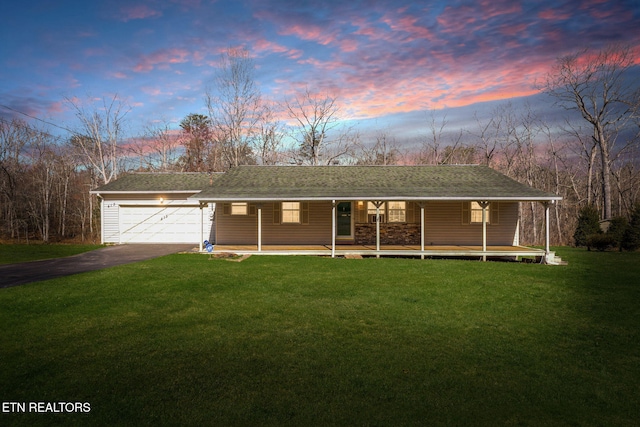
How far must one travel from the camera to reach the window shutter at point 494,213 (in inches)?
700

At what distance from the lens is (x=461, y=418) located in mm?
3881

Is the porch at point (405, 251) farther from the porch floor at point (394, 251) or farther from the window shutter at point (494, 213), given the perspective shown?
the window shutter at point (494, 213)

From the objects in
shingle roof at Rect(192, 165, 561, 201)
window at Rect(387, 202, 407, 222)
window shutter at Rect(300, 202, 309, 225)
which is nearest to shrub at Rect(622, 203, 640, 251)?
shingle roof at Rect(192, 165, 561, 201)

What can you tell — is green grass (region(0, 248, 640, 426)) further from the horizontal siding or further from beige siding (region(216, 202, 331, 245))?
beige siding (region(216, 202, 331, 245))

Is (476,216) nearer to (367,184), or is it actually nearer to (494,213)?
(494,213)

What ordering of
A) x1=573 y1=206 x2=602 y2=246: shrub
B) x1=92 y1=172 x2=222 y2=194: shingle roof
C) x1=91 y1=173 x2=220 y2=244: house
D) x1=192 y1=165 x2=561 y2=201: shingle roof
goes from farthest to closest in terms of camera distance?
1. x1=573 y1=206 x2=602 y2=246: shrub
2. x1=91 y1=173 x2=220 y2=244: house
3. x1=92 y1=172 x2=222 y2=194: shingle roof
4. x1=192 y1=165 x2=561 y2=201: shingle roof

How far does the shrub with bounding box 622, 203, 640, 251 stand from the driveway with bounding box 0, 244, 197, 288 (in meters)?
21.8

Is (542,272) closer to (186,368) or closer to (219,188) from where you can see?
(186,368)

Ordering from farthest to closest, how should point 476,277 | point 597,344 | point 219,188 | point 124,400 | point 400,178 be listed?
point 400,178 < point 219,188 < point 476,277 < point 597,344 < point 124,400

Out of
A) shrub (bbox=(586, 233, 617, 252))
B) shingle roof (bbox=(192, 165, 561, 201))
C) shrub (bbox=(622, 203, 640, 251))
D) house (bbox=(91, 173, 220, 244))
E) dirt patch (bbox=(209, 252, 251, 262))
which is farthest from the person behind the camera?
house (bbox=(91, 173, 220, 244))

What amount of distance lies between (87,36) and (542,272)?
22874 millimetres

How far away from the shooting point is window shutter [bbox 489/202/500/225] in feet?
58.3

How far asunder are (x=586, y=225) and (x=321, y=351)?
71.5ft

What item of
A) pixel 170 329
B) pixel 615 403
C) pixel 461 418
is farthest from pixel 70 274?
pixel 615 403
